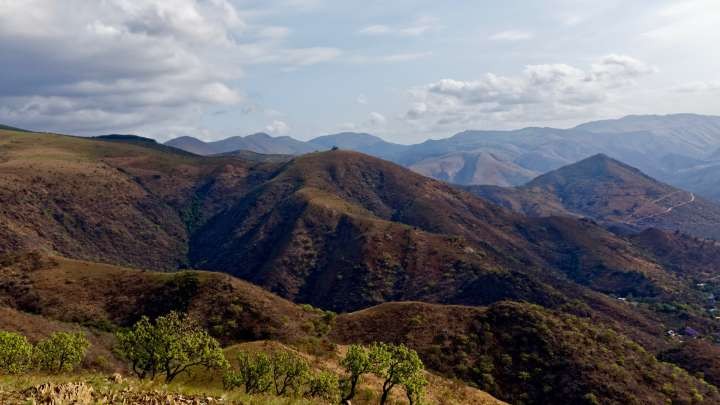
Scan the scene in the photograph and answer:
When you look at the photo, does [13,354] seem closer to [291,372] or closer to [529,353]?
[291,372]

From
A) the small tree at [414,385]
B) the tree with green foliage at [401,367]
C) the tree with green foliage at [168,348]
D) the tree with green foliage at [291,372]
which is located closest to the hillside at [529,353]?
the tree with green foliage at [291,372]

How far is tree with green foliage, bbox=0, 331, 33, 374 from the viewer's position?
157 ft

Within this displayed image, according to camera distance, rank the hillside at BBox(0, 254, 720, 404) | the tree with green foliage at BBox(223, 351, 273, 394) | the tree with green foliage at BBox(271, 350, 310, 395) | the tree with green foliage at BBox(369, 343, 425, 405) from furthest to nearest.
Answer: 1. the hillside at BBox(0, 254, 720, 404)
2. the tree with green foliage at BBox(271, 350, 310, 395)
3. the tree with green foliage at BBox(223, 351, 273, 394)
4. the tree with green foliage at BBox(369, 343, 425, 405)

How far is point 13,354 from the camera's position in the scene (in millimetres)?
48812

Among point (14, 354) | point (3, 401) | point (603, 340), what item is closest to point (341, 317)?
point (603, 340)

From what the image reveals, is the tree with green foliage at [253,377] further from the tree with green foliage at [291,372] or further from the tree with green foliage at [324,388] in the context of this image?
the tree with green foliage at [324,388]

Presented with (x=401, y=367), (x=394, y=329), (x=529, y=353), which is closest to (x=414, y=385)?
(x=401, y=367)

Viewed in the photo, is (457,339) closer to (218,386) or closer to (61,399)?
(218,386)

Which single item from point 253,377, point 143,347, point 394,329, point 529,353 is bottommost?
point 529,353

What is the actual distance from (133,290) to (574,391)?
10663cm

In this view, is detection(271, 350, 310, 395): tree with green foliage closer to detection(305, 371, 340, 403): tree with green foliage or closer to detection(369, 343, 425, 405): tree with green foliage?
detection(305, 371, 340, 403): tree with green foliage

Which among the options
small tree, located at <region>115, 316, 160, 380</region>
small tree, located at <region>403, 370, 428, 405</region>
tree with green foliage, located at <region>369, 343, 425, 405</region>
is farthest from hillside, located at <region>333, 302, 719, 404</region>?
small tree, located at <region>115, 316, 160, 380</region>

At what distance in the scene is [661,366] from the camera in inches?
4240

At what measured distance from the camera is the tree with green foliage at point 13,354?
157ft
